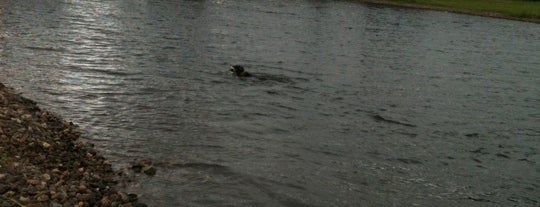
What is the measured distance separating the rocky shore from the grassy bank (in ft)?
267

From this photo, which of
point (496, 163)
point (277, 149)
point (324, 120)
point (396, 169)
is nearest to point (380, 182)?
point (396, 169)

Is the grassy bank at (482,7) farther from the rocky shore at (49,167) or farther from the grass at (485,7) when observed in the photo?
the rocky shore at (49,167)

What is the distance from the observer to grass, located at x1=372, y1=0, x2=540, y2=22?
8431 centimetres

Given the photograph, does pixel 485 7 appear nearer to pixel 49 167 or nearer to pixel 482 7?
pixel 482 7

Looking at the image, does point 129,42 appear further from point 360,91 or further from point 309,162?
point 309,162

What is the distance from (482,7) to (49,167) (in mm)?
90719

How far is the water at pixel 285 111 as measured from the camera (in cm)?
1349

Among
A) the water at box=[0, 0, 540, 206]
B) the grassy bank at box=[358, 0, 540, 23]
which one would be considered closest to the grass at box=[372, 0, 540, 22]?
the grassy bank at box=[358, 0, 540, 23]

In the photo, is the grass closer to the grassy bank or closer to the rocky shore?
the grassy bank

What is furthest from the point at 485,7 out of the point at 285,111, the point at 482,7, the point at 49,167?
the point at 49,167

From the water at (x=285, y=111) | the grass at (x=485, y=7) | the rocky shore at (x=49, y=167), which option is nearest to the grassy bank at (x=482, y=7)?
the grass at (x=485, y=7)

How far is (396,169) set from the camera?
14.9m

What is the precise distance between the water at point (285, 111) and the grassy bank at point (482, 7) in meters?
50.2

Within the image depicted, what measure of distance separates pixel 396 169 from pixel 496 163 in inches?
133
